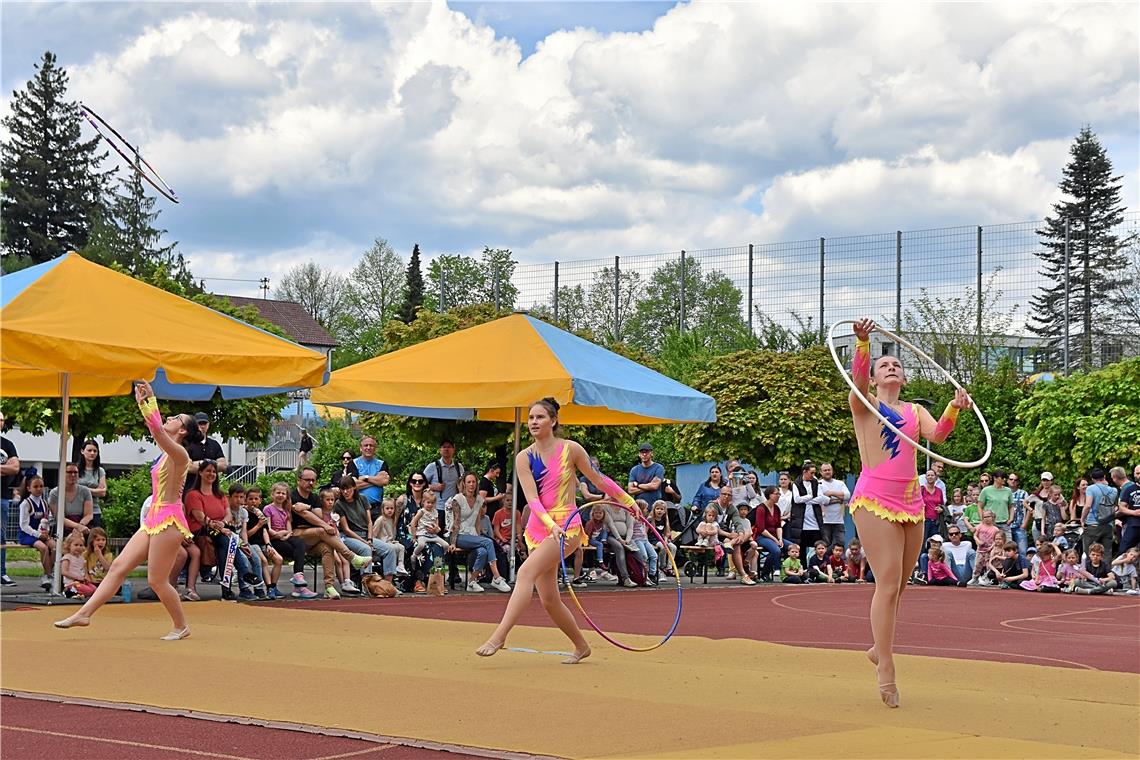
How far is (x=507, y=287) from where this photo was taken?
47.1 m

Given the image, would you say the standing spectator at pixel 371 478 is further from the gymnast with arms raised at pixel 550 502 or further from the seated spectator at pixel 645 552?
the gymnast with arms raised at pixel 550 502

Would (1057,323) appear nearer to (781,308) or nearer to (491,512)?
(781,308)

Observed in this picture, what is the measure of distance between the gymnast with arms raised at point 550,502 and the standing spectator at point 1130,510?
1355 centimetres

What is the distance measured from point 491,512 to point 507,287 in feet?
91.2

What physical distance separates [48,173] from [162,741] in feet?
208

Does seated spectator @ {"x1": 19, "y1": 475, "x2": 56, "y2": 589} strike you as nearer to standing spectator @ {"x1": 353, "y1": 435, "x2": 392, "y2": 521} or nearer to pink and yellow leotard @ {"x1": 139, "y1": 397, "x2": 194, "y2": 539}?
standing spectator @ {"x1": 353, "y1": 435, "x2": 392, "y2": 521}

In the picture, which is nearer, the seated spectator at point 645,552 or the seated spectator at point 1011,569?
the seated spectator at point 645,552

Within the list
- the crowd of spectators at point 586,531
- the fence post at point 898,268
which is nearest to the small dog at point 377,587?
the crowd of spectators at point 586,531

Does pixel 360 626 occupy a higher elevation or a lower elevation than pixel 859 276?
lower

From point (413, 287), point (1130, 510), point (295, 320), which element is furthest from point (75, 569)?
point (295, 320)

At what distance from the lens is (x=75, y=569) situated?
1453 centimetres

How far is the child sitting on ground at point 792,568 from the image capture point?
70.9 ft

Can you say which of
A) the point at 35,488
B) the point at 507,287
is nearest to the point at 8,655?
the point at 35,488

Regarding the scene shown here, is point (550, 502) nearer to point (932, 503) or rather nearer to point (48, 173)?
point (932, 503)
